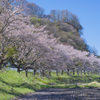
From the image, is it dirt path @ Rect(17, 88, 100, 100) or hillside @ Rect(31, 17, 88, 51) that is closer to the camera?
dirt path @ Rect(17, 88, 100, 100)

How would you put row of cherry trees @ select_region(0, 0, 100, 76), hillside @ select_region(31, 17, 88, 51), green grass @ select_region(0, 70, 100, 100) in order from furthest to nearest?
hillside @ select_region(31, 17, 88, 51), row of cherry trees @ select_region(0, 0, 100, 76), green grass @ select_region(0, 70, 100, 100)

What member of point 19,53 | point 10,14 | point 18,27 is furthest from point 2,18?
point 19,53

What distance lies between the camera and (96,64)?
50.8 meters

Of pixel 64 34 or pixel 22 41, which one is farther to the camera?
pixel 64 34

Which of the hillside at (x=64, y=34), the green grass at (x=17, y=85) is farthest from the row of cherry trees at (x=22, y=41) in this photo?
the hillside at (x=64, y=34)

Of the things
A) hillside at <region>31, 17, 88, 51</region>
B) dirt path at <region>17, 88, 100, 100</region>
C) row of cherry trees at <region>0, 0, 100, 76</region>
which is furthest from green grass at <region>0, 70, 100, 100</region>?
hillside at <region>31, 17, 88, 51</region>

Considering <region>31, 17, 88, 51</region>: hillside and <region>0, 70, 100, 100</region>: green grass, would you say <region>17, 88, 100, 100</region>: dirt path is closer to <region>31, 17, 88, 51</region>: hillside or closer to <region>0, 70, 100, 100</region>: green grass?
<region>0, 70, 100, 100</region>: green grass

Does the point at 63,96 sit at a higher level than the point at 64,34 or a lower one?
lower

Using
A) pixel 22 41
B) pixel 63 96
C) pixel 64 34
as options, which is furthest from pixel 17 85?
pixel 64 34

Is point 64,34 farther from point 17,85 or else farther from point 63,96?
point 63,96

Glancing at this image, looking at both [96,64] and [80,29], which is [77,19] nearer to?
[80,29]

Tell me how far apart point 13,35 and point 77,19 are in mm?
107899

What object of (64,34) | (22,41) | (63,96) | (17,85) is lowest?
(63,96)

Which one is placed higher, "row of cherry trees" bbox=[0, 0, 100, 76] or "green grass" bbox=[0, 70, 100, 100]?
"row of cherry trees" bbox=[0, 0, 100, 76]
